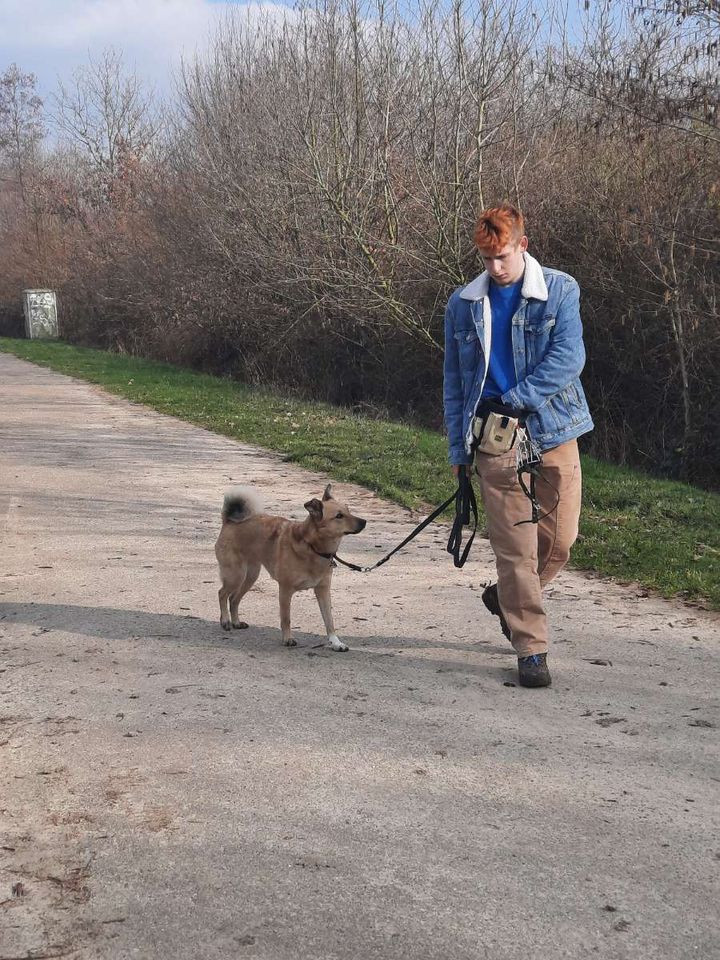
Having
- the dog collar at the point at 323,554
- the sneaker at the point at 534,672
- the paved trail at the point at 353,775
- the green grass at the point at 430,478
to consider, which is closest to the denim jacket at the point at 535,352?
the dog collar at the point at 323,554

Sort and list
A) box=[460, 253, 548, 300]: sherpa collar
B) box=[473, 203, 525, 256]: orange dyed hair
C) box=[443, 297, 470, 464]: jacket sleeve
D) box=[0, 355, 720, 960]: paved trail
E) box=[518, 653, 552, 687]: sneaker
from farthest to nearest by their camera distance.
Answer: box=[443, 297, 470, 464]: jacket sleeve < box=[518, 653, 552, 687]: sneaker < box=[460, 253, 548, 300]: sherpa collar < box=[473, 203, 525, 256]: orange dyed hair < box=[0, 355, 720, 960]: paved trail

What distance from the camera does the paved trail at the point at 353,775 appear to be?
317 cm

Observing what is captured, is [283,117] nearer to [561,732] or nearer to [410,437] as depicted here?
[410,437]

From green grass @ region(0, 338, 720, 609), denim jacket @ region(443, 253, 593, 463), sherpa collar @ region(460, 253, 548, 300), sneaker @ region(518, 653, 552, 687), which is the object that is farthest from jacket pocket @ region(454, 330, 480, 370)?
green grass @ region(0, 338, 720, 609)

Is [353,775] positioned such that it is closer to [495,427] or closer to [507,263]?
[495,427]

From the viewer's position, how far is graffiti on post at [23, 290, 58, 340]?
44469 millimetres

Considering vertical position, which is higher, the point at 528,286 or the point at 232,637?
the point at 528,286

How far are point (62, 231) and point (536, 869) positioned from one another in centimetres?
4889

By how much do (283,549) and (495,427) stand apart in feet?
4.65

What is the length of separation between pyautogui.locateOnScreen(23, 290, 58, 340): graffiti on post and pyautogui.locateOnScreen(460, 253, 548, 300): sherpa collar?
41.7m

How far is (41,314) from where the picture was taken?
44844mm

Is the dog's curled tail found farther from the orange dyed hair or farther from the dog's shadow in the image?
the orange dyed hair

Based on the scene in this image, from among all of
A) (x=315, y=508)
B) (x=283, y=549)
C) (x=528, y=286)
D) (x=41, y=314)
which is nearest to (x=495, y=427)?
(x=528, y=286)

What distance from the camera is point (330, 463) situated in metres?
12.3
